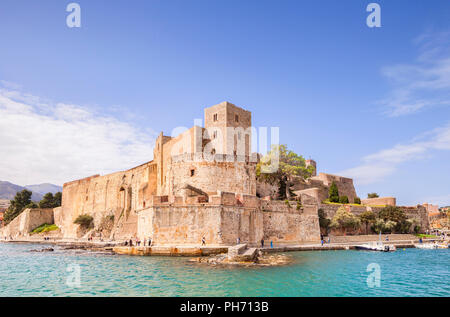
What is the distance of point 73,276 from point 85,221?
131ft

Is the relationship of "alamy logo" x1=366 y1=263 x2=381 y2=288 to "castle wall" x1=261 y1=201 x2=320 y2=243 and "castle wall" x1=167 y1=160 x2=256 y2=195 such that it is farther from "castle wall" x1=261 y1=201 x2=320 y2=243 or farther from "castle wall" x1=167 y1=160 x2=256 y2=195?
"castle wall" x1=167 y1=160 x2=256 y2=195

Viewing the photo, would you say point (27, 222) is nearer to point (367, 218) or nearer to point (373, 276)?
point (367, 218)

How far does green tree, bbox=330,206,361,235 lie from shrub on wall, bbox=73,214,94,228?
35638 millimetres

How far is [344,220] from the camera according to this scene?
1419 inches

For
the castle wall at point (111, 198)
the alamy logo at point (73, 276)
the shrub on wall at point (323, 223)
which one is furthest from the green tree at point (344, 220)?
the alamy logo at point (73, 276)

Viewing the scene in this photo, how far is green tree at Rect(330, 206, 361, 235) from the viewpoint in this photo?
117 ft

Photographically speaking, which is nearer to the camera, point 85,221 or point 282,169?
point 282,169


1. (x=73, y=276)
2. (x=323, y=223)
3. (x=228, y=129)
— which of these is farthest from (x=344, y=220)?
(x=73, y=276)

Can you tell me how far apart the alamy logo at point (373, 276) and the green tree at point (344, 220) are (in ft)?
54.2
